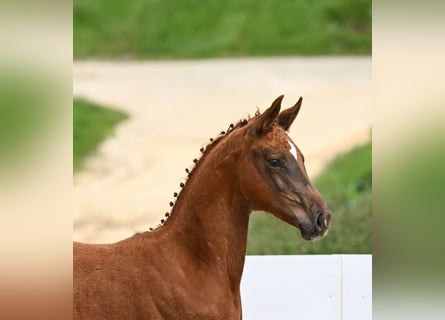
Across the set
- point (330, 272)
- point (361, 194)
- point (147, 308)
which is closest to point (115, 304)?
point (147, 308)

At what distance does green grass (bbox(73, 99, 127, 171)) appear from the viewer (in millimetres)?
16469

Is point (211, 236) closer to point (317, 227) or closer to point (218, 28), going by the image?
point (317, 227)

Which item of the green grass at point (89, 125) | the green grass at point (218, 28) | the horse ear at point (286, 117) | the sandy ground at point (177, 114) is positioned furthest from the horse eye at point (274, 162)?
the green grass at point (218, 28)

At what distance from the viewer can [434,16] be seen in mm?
1969

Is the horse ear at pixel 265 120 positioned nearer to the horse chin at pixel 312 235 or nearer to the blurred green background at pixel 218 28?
the horse chin at pixel 312 235

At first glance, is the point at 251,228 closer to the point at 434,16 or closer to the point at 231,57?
the point at 231,57

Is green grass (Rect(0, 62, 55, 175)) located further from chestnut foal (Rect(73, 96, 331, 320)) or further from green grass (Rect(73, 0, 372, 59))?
green grass (Rect(73, 0, 372, 59))

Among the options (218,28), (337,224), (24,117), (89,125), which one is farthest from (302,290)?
(218,28)

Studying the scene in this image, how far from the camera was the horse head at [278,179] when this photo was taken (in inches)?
146

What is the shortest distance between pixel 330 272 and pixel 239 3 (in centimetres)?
1450

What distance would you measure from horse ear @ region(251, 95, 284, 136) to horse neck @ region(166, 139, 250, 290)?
14cm

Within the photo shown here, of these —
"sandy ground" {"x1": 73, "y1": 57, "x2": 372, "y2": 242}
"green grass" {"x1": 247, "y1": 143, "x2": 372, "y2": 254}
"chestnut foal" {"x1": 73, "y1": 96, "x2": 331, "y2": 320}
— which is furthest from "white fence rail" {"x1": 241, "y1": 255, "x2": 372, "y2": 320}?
"sandy ground" {"x1": 73, "y1": 57, "x2": 372, "y2": 242}

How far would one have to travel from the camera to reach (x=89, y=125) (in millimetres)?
17141

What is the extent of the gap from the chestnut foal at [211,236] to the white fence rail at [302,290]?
4.83 ft
